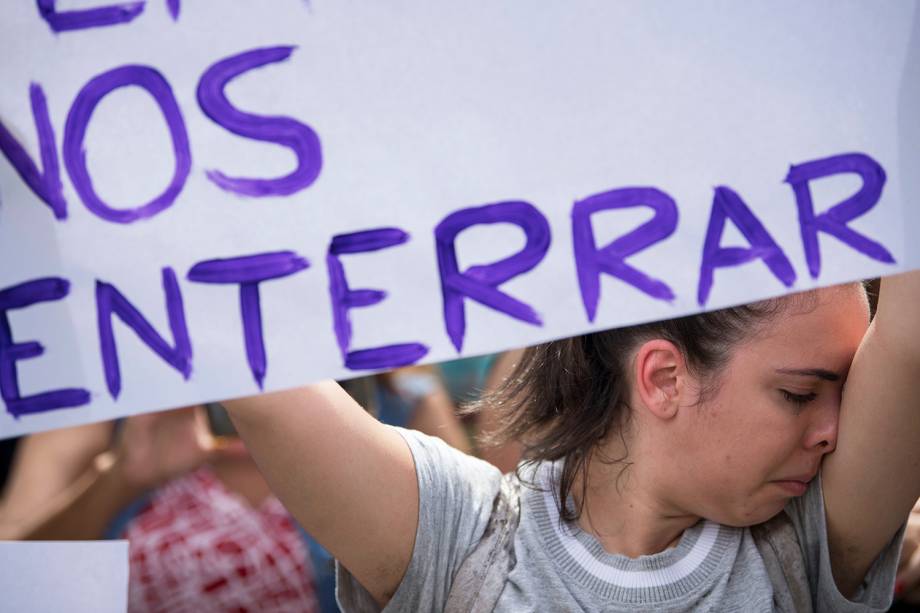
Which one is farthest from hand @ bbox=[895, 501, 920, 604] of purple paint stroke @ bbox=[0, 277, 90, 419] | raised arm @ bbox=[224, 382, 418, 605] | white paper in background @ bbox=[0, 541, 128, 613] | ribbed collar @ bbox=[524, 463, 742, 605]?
purple paint stroke @ bbox=[0, 277, 90, 419]

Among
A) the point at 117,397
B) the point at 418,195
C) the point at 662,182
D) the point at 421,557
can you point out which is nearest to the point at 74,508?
the point at 421,557

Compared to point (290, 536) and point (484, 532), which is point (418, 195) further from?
point (290, 536)

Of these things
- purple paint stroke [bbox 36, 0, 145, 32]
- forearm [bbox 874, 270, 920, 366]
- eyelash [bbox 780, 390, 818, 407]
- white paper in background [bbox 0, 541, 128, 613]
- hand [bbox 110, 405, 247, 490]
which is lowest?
hand [bbox 110, 405, 247, 490]

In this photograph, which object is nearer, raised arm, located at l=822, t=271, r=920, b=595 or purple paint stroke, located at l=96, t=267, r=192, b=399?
purple paint stroke, located at l=96, t=267, r=192, b=399

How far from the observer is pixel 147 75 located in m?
1.02

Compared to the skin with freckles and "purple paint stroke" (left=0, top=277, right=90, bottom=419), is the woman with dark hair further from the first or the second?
"purple paint stroke" (left=0, top=277, right=90, bottom=419)

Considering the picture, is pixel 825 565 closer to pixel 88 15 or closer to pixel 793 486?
pixel 793 486

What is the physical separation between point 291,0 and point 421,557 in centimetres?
66

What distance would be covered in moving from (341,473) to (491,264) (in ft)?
1.15

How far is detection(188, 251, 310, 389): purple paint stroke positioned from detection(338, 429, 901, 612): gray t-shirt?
366mm

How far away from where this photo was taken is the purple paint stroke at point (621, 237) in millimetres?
1014

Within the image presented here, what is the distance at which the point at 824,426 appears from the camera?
1.30 metres

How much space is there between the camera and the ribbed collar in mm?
1336

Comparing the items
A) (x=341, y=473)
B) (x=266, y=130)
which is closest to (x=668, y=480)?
(x=341, y=473)
